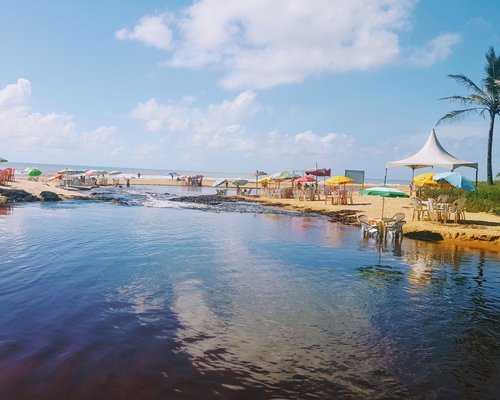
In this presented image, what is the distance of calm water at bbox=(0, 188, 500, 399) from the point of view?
5.08 meters

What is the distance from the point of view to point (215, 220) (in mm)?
22156

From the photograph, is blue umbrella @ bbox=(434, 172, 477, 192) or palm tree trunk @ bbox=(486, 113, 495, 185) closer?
blue umbrella @ bbox=(434, 172, 477, 192)

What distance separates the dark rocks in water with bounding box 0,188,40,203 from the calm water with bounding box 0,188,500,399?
52.9 feet

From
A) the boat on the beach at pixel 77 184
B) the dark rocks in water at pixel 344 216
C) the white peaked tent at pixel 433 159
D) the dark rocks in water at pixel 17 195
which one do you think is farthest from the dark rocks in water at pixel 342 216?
the boat on the beach at pixel 77 184

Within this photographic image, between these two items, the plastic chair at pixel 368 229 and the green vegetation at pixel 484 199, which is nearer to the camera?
the plastic chair at pixel 368 229

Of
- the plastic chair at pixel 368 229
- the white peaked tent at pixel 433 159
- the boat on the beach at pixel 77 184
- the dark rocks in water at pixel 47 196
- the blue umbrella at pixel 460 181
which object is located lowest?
the plastic chair at pixel 368 229

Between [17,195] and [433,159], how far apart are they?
97.4 feet

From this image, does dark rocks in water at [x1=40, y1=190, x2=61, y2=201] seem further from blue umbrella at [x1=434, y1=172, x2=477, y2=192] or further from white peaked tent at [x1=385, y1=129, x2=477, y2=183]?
blue umbrella at [x1=434, y1=172, x2=477, y2=192]

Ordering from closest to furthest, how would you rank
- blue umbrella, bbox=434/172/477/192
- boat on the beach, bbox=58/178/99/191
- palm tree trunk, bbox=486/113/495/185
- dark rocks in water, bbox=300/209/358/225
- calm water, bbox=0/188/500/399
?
calm water, bbox=0/188/500/399
blue umbrella, bbox=434/172/477/192
dark rocks in water, bbox=300/209/358/225
palm tree trunk, bbox=486/113/495/185
boat on the beach, bbox=58/178/99/191

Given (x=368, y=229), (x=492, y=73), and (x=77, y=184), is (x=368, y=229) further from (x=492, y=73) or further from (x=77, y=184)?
(x=77, y=184)

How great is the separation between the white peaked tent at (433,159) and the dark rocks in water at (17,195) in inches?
1040

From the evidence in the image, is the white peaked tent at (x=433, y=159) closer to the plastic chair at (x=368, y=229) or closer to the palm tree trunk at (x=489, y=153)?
the palm tree trunk at (x=489, y=153)

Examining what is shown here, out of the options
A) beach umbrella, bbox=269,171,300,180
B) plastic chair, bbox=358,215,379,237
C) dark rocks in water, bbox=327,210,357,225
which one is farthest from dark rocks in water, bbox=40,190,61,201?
plastic chair, bbox=358,215,379,237

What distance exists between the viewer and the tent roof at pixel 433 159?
2383 cm
